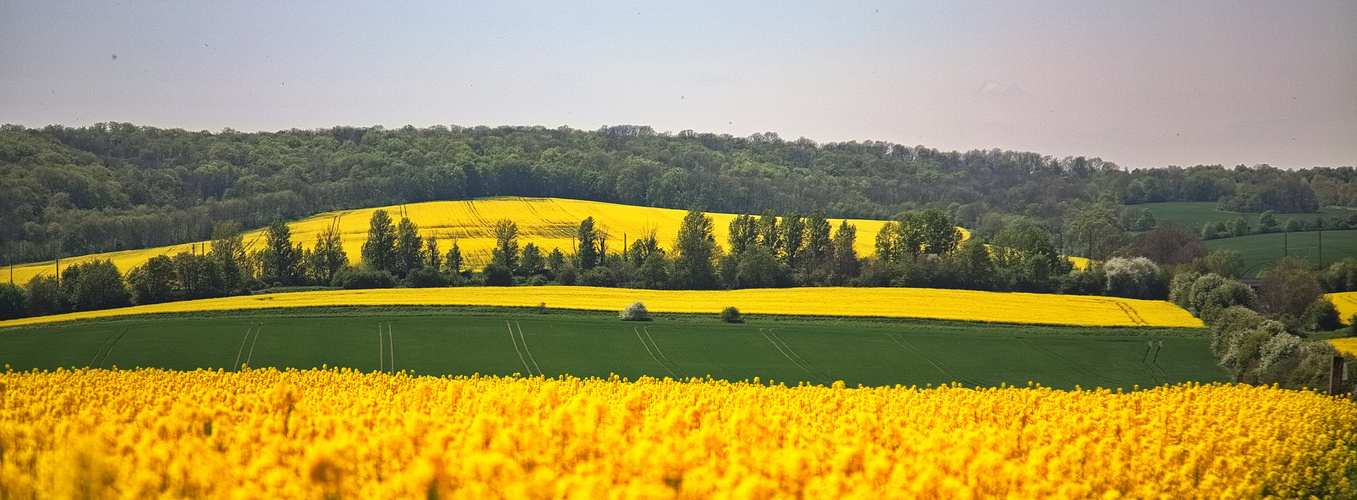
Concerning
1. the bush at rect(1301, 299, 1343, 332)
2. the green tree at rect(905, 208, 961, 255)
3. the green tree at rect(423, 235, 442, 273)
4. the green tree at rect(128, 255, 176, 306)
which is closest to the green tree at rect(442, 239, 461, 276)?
the green tree at rect(423, 235, 442, 273)

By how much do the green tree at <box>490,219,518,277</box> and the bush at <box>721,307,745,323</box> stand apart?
870 inches

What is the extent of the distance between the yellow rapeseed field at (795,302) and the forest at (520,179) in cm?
1960

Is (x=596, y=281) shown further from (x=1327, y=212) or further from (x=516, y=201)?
(x=1327, y=212)

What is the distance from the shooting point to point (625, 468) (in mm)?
8547

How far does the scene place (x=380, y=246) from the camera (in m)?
76.0

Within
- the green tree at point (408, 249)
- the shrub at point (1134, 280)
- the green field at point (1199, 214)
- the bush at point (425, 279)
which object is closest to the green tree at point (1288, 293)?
the shrub at point (1134, 280)

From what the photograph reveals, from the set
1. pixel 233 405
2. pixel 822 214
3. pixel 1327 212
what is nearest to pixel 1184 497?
pixel 233 405

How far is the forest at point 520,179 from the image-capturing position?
2933 inches

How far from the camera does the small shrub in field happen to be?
183 ft

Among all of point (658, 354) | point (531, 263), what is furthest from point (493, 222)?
point (658, 354)

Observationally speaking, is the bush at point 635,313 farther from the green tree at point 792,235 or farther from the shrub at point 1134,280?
the shrub at point 1134,280

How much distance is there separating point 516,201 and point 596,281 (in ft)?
142

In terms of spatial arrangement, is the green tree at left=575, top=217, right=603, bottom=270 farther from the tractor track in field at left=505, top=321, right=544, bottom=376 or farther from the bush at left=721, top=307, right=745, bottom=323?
the tractor track in field at left=505, top=321, right=544, bottom=376

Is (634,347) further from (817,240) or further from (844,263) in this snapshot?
(817,240)
